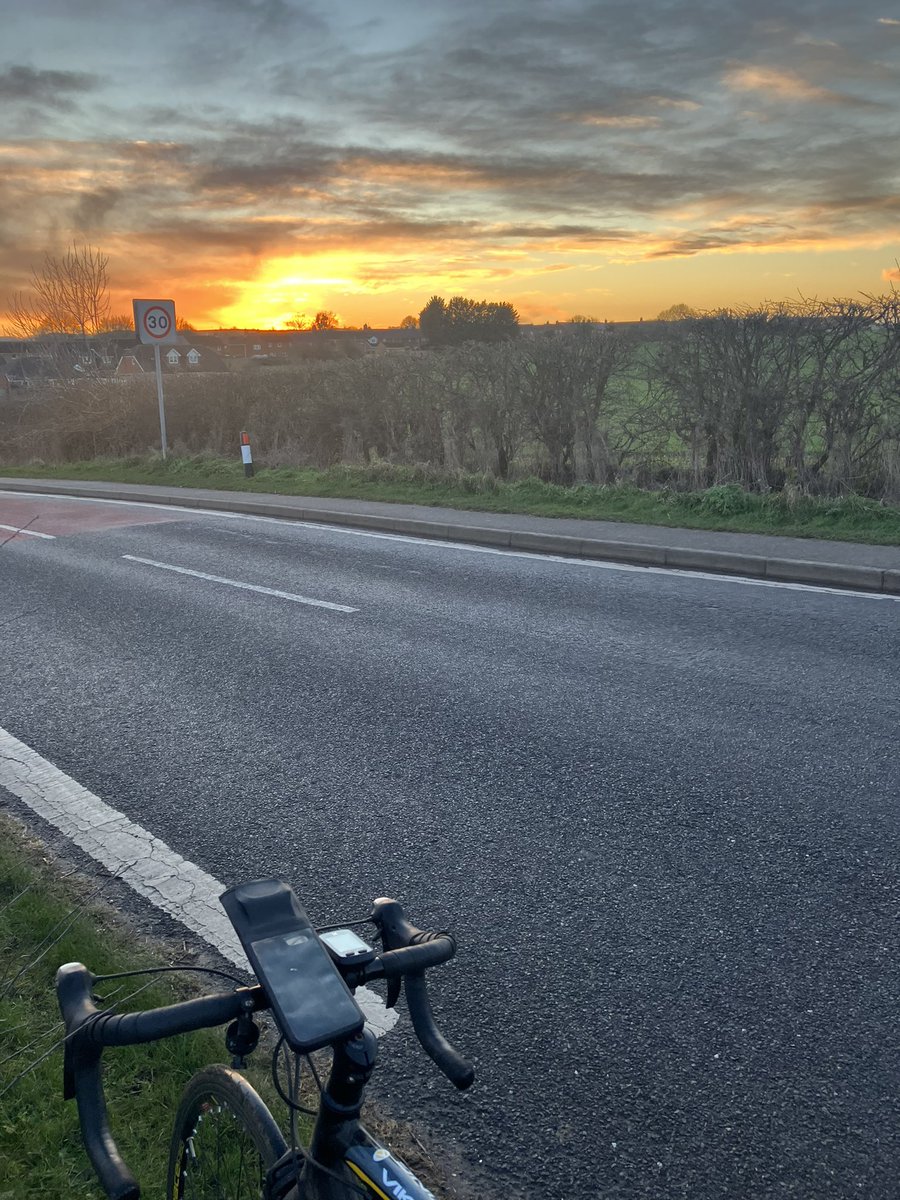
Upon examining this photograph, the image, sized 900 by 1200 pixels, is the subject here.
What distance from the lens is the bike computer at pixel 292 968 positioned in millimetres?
1305

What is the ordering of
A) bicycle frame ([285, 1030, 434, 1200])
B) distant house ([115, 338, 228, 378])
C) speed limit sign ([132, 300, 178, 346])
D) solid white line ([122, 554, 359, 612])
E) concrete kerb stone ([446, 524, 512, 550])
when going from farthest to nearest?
1. distant house ([115, 338, 228, 378])
2. speed limit sign ([132, 300, 178, 346])
3. concrete kerb stone ([446, 524, 512, 550])
4. solid white line ([122, 554, 359, 612])
5. bicycle frame ([285, 1030, 434, 1200])

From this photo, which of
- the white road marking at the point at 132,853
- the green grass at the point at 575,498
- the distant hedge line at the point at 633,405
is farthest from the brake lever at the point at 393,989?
the distant hedge line at the point at 633,405

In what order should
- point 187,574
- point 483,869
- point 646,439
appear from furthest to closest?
point 646,439 → point 187,574 → point 483,869

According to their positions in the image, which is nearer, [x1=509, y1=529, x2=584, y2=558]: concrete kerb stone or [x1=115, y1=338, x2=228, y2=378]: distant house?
[x1=509, y1=529, x2=584, y2=558]: concrete kerb stone

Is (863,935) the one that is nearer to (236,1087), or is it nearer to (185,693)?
(236,1087)

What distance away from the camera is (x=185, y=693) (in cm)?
657

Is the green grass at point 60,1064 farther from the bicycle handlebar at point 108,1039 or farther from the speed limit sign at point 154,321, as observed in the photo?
the speed limit sign at point 154,321

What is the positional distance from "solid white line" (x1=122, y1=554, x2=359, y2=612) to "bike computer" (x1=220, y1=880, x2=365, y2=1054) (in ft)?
24.2

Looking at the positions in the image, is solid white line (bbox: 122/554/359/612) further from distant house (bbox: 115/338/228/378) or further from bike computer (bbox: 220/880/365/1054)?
distant house (bbox: 115/338/228/378)

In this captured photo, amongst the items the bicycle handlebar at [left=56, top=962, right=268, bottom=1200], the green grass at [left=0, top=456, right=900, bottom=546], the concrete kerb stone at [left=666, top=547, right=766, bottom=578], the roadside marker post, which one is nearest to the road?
the concrete kerb stone at [left=666, top=547, right=766, bottom=578]

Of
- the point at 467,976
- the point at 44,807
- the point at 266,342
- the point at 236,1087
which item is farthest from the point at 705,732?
the point at 266,342

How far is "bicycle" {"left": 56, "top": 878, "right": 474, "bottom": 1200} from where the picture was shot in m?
1.34

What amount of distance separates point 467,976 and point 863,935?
1411 mm

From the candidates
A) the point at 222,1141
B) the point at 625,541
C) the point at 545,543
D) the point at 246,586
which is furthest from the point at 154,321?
the point at 222,1141
